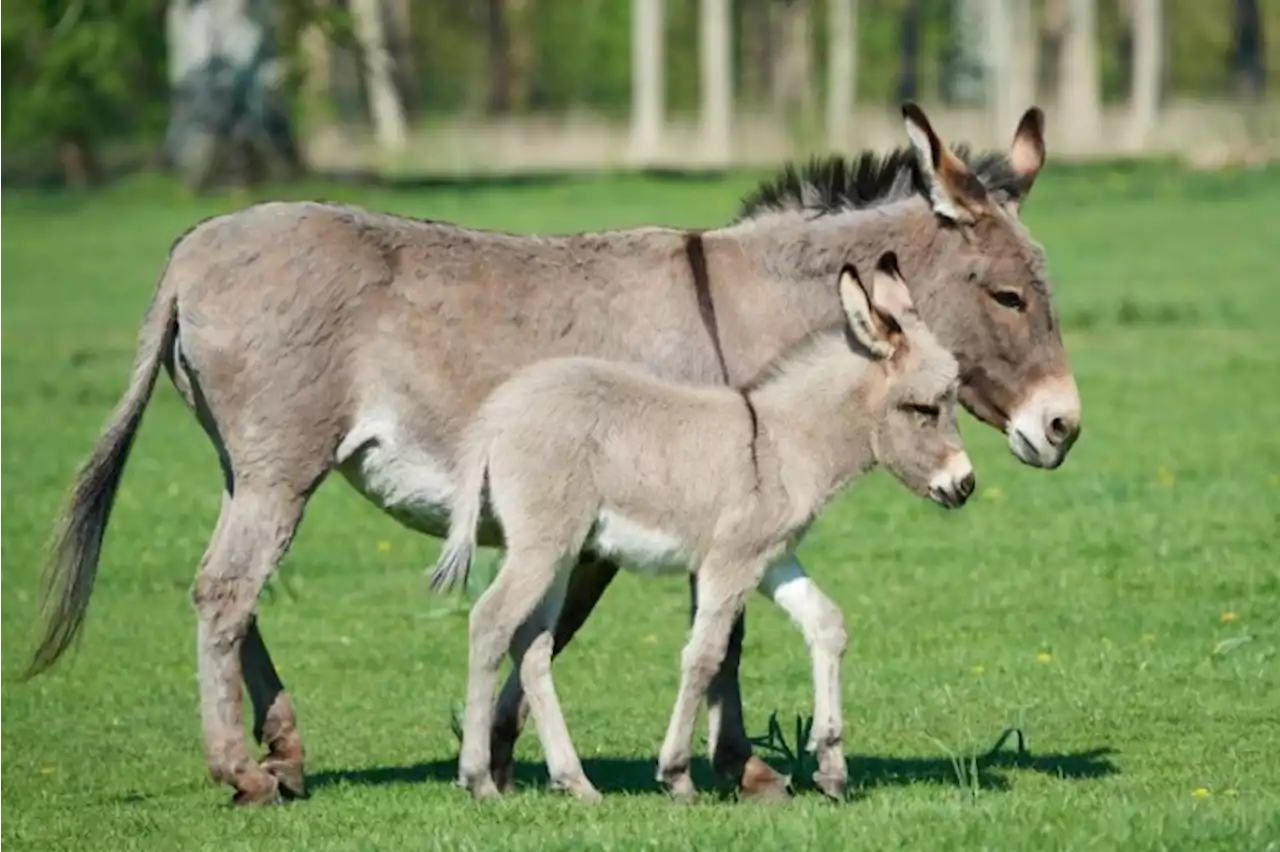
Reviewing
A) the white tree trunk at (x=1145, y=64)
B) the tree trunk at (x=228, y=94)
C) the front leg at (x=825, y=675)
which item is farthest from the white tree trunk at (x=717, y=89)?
the front leg at (x=825, y=675)

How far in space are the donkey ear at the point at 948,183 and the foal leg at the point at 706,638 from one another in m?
1.76

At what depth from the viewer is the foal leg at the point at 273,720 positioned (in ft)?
29.8

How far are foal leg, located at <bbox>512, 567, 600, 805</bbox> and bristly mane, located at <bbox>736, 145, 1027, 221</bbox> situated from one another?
72.2 inches

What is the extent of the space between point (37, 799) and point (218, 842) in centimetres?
133

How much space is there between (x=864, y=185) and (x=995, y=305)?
0.69m

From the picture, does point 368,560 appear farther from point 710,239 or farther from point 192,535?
point 710,239

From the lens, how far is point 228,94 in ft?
133

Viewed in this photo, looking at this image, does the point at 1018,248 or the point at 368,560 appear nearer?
the point at 1018,248

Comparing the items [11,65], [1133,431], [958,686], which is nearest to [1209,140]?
[11,65]

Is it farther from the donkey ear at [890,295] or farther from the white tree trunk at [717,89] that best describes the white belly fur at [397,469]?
the white tree trunk at [717,89]

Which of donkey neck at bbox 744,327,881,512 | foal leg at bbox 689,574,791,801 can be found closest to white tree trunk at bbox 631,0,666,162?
foal leg at bbox 689,574,791,801

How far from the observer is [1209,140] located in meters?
53.1

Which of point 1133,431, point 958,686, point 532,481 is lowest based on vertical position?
point 1133,431

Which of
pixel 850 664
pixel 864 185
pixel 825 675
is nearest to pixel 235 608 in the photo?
pixel 825 675
